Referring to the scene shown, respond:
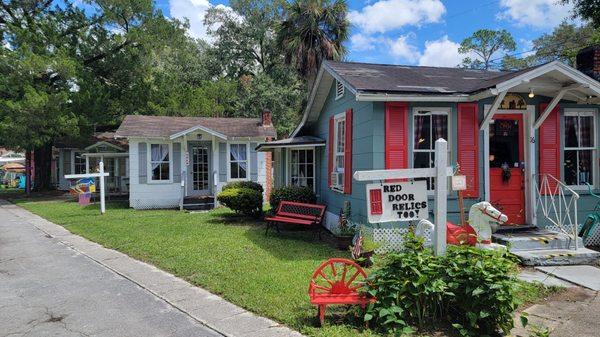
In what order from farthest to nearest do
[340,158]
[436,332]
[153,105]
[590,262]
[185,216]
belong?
[153,105]
[185,216]
[340,158]
[590,262]
[436,332]

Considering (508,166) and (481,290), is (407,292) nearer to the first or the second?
(481,290)

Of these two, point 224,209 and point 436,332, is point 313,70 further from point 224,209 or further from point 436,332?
point 436,332

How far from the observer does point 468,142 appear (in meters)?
8.70

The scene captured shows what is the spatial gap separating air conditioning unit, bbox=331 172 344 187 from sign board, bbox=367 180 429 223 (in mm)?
5372

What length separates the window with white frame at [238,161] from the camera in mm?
18266

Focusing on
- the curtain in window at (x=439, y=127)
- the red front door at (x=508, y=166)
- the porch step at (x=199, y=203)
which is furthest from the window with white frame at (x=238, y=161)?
the red front door at (x=508, y=166)

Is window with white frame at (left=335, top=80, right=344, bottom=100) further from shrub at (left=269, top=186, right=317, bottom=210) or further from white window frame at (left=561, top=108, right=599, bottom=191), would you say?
white window frame at (left=561, top=108, right=599, bottom=191)

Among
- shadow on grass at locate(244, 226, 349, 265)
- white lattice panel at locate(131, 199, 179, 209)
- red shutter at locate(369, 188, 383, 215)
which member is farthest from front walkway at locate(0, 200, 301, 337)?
white lattice panel at locate(131, 199, 179, 209)

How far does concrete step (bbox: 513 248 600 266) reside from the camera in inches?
288

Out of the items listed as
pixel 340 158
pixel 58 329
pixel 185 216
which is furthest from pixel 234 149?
pixel 58 329

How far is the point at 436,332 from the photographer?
4.56 meters

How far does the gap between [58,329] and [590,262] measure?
8.43 meters

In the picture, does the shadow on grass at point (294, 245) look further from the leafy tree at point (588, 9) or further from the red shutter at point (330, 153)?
the leafy tree at point (588, 9)

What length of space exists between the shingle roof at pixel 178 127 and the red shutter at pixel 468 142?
10902 mm
